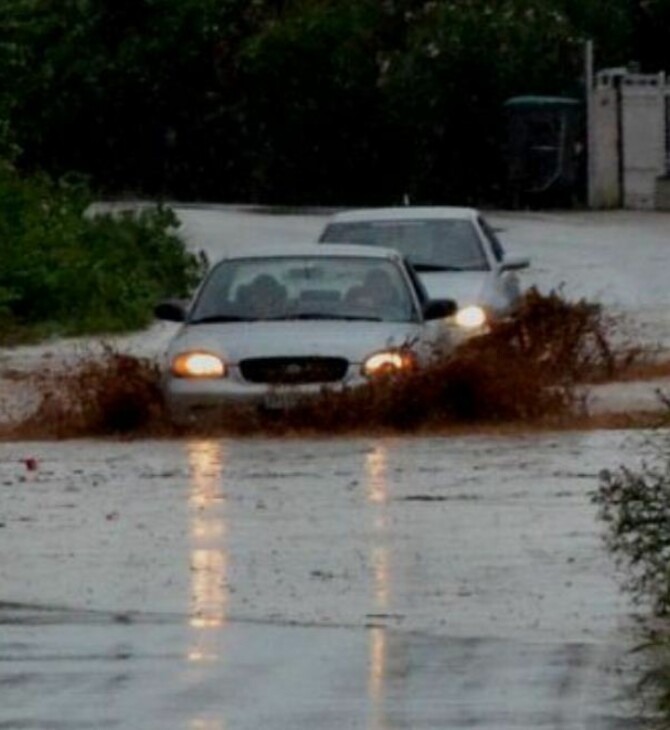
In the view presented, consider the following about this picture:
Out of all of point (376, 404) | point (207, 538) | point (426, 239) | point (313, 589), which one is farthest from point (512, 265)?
point (313, 589)

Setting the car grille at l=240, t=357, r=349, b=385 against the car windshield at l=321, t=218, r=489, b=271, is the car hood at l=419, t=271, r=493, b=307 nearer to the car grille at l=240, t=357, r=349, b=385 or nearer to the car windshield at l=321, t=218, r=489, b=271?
the car windshield at l=321, t=218, r=489, b=271

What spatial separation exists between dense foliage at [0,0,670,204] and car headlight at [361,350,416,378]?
34.9 meters

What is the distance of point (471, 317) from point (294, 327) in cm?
418

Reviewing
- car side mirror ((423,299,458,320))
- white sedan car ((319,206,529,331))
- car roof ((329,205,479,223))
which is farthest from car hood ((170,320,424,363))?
car roof ((329,205,479,223))

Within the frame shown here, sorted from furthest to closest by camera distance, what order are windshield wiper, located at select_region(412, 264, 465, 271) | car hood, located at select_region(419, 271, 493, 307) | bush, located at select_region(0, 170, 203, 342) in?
bush, located at select_region(0, 170, 203, 342)
windshield wiper, located at select_region(412, 264, 465, 271)
car hood, located at select_region(419, 271, 493, 307)

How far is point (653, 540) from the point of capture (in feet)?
37.6

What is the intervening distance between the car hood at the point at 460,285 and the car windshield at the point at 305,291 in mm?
2980

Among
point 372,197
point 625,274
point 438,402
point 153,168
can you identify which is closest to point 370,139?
point 372,197

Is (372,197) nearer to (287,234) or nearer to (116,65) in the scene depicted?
(116,65)

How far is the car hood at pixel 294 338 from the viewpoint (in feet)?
67.6

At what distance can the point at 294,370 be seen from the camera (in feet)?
67.5

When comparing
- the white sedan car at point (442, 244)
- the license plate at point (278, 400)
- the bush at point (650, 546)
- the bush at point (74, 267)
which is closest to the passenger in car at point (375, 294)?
the license plate at point (278, 400)

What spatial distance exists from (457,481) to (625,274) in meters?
22.3

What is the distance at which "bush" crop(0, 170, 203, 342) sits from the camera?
110 feet
